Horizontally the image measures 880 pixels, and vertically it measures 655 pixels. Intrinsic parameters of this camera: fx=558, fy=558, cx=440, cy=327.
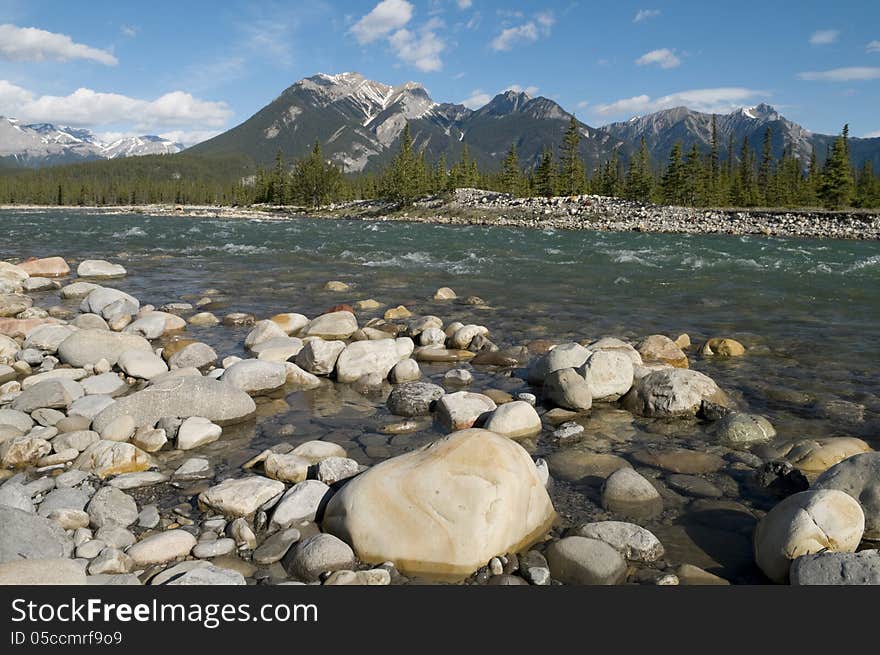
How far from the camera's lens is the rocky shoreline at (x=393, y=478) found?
395 cm

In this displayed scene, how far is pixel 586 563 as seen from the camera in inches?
157

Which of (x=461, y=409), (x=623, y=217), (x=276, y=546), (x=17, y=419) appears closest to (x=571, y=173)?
(x=623, y=217)

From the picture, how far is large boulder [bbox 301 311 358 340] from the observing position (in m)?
10.9

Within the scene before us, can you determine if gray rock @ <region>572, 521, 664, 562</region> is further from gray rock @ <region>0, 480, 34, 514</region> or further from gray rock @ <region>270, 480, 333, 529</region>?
gray rock @ <region>0, 480, 34, 514</region>

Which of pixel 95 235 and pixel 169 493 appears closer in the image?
pixel 169 493

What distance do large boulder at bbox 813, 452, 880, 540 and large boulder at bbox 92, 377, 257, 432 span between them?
6.04m

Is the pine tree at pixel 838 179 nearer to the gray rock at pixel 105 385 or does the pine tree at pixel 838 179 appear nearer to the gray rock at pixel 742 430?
the gray rock at pixel 742 430

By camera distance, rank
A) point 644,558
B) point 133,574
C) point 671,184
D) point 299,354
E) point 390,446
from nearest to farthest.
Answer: point 133,574 < point 644,558 < point 390,446 < point 299,354 < point 671,184

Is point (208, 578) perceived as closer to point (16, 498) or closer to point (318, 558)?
point (318, 558)

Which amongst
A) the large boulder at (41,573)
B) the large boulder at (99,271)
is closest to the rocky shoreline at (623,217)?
the large boulder at (99,271)

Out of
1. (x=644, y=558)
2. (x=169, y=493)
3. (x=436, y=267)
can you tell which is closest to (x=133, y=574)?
(x=169, y=493)

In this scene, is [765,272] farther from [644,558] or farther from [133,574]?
[133,574]

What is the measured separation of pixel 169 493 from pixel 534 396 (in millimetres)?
4687

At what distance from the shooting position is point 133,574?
3680 millimetres
